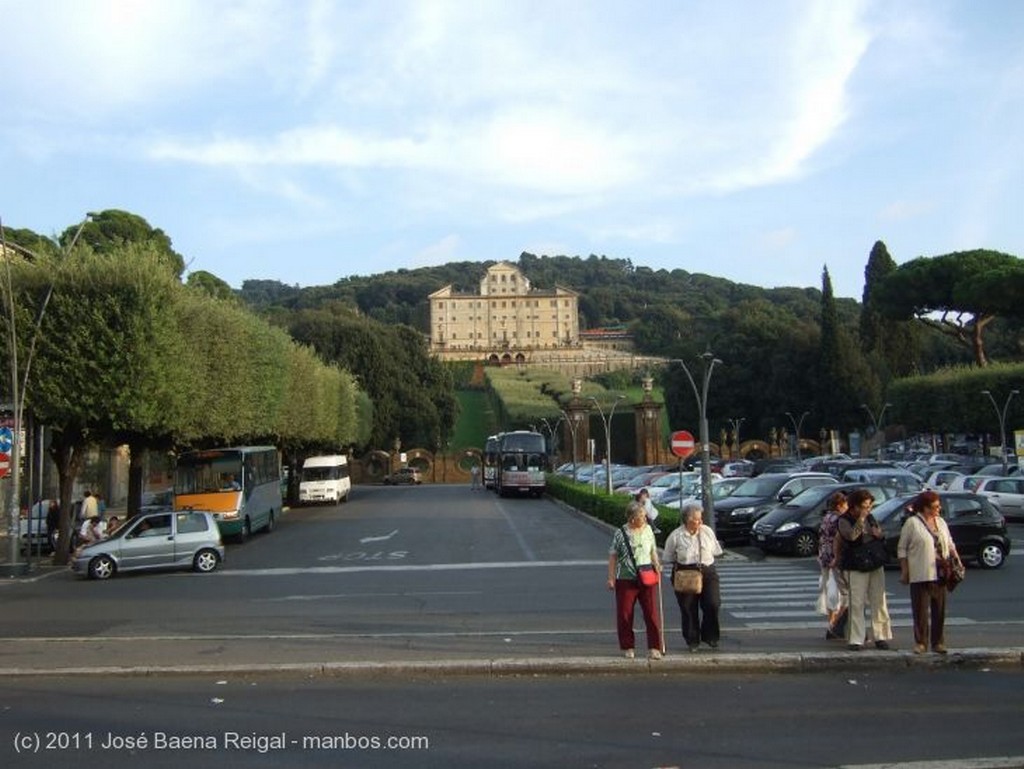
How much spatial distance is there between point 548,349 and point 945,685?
168292mm

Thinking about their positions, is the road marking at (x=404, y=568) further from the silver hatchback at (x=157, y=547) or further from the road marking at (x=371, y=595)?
the road marking at (x=371, y=595)

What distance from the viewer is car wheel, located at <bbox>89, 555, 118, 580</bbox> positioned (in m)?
23.3

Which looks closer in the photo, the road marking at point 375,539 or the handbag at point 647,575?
the handbag at point 647,575

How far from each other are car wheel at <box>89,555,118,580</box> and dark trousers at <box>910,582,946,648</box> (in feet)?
59.5

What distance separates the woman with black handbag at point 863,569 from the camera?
440 inches

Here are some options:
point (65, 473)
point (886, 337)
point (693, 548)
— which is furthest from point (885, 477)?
point (886, 337)

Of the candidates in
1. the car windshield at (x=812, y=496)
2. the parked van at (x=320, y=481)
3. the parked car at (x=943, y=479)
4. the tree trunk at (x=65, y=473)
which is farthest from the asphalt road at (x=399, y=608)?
the parked van at (x=320, y=481)

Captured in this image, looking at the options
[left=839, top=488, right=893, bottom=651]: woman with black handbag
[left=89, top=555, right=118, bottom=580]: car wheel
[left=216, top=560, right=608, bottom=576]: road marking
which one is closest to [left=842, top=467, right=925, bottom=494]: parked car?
[left=216, top=560, right=608, bottom=576]: road marking

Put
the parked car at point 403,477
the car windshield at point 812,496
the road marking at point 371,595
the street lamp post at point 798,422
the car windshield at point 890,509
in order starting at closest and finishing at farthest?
the road marking at point 371,595 → the car windshield at point 890,509 → the car windshield at point 812,496 → the street lamp post at point 798,422 → the parked car at point 403,477

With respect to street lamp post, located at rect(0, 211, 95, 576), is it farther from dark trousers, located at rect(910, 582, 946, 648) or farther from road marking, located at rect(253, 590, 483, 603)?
dark trousers, located at rect(910, 582, 946, 648)

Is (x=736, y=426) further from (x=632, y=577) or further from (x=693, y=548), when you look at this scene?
(x=632, y=577)

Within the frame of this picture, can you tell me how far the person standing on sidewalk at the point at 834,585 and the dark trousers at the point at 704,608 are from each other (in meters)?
1.30

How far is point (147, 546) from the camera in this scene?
2369 centimetres

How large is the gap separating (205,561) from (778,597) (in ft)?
45.3
